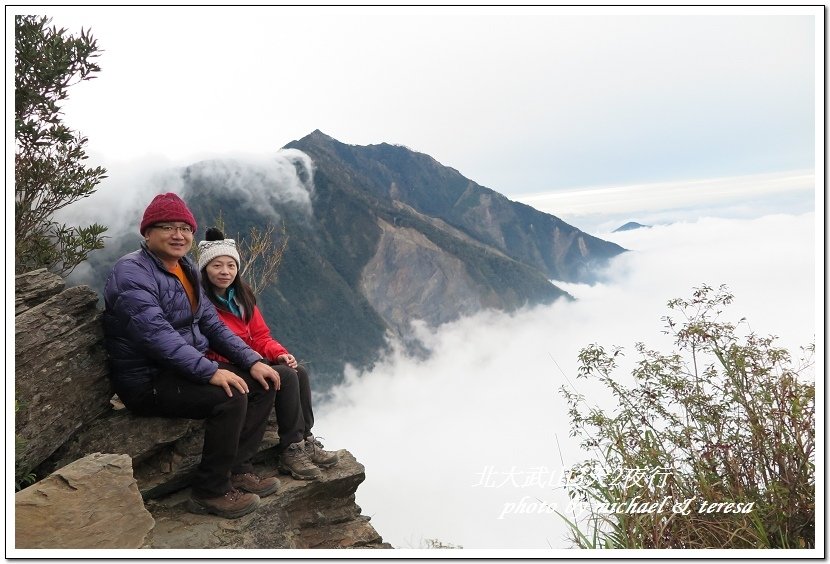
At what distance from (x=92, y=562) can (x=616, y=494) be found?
372cm


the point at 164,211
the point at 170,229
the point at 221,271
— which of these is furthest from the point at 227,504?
the point at 164,211

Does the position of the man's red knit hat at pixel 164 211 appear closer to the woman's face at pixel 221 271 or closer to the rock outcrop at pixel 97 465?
the woman's face at pixel 221 271

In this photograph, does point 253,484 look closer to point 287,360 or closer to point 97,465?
point 287,360

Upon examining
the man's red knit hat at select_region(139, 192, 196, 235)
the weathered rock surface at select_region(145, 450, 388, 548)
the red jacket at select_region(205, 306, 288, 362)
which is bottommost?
the weathered rock surface at select_region(145, 450, 388, 548)

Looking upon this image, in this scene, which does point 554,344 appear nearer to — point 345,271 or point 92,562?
point 345,271

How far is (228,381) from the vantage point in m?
3.88

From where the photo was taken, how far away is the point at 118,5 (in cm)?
495

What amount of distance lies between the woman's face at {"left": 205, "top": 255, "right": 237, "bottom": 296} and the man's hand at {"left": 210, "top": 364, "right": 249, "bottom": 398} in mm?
875

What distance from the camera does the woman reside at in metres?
4.45

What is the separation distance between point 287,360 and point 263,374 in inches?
21.2

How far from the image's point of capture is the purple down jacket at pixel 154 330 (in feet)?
12.4

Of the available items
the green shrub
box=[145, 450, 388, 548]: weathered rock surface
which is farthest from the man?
the green shrub

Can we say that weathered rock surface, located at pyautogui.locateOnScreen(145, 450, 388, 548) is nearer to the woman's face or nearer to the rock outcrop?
the rock outcrop

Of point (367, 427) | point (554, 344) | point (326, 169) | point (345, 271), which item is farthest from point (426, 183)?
point (367, 427)
